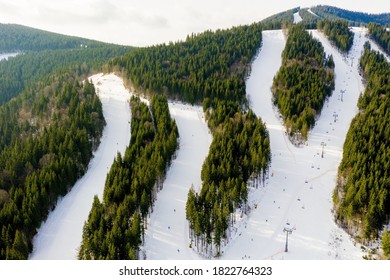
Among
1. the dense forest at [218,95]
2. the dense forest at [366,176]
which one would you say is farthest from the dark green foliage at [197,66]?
the dense forest at [366,176]

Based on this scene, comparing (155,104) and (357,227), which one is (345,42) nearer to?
(155,104)

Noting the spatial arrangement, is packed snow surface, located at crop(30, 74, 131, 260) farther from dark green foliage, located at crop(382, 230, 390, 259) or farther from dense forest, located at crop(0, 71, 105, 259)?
dark green foliage, located at crop(382, 230, 390, 259)

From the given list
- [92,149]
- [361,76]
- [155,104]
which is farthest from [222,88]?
[361,76]

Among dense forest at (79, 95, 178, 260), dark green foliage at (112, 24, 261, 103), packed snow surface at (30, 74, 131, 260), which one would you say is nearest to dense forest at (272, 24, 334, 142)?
dark green foliage at (112, 24, 261, 103)

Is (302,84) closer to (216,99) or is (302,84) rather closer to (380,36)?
(216,99)

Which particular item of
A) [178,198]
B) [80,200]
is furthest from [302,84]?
[80,200]
